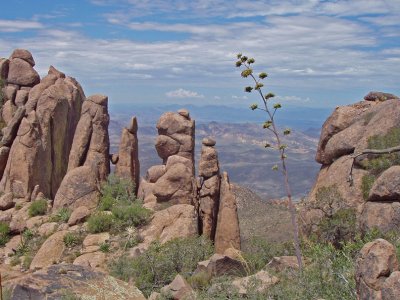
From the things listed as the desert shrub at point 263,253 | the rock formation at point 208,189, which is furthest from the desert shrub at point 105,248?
the desert shrub at point 263,253

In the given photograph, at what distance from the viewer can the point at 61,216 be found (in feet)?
126

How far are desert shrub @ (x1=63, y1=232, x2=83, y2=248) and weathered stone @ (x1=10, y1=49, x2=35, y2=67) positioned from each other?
23654 millimetres

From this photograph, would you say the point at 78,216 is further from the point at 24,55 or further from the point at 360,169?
the point at 24,55

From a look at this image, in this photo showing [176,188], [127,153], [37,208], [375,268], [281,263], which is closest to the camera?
[375,268]

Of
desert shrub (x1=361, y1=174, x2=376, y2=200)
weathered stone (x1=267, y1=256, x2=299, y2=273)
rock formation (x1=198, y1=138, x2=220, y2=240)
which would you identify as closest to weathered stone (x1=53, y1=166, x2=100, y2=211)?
rock formation (x1=198, y1=138, x2=220, y2=240)

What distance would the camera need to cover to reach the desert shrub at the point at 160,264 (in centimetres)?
2505

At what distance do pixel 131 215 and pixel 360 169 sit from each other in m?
15.5

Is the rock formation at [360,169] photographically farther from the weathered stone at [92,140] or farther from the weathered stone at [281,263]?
the weathered stone at [92,140]

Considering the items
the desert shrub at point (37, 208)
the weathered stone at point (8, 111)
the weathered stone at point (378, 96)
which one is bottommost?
the desert shrub at point (37, 208)

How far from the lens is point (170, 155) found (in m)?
44.9

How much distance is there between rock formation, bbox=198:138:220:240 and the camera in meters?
37.4

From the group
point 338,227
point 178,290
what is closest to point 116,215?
point 338,227

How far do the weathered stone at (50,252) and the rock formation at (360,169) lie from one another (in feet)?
50.8

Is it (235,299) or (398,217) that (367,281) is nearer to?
(235,299)
